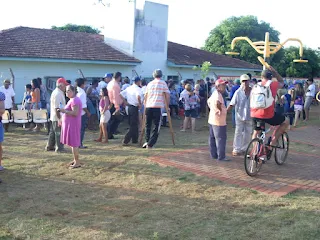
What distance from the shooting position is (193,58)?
2644 centimetres

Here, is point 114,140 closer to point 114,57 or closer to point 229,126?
point 229,126

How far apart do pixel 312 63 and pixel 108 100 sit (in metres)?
39.8

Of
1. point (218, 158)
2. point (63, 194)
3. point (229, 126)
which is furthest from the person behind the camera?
point (229, 126)

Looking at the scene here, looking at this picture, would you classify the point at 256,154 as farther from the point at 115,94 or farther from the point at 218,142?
the point at 115,94

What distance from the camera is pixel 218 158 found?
8.20 metres

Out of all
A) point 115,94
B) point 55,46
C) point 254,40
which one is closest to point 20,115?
point 115,94

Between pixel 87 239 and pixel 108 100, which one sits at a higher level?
pixel 108 100

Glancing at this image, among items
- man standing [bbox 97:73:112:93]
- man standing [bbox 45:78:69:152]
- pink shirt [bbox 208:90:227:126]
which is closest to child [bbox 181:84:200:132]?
man standing [bbox 97:73:112:93]

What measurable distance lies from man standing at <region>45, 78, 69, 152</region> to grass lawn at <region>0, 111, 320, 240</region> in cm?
96

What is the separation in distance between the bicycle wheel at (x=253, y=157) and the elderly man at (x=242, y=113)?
61.3 inches

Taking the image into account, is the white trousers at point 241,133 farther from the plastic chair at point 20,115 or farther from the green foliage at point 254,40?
the green foliage at point 254,40

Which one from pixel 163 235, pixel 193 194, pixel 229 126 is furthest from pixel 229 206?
pixel 229 126

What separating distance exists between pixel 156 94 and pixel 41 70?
400 inches

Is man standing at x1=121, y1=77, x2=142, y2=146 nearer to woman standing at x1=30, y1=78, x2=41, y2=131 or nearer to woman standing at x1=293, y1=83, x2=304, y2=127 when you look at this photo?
woman standing at x1=30, y1=78, x2=41, y2=131
